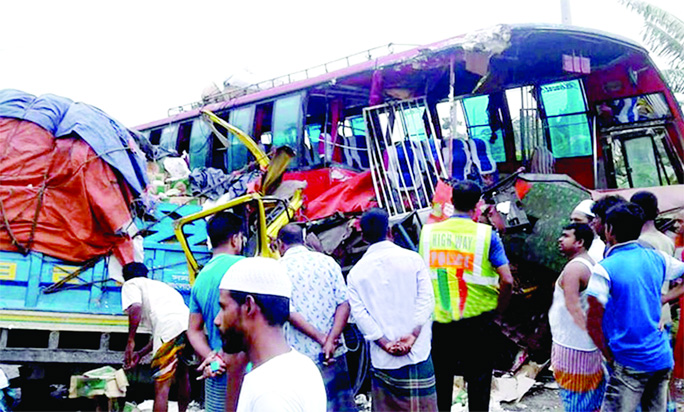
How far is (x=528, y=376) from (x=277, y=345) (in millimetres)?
5071

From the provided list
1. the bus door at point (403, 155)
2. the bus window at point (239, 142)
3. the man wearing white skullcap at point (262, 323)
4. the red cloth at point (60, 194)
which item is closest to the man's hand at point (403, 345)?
the man wearing white skullcap at point (262, 323)

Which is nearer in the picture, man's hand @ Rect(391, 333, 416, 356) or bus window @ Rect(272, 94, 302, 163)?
man's hand @ Rect(391, 333, 416, 356)

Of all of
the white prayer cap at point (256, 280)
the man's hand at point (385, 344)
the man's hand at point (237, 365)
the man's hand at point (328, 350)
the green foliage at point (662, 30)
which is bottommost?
the man's hand at point (328, 350)

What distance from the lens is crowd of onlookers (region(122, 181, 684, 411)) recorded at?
3.14 meters

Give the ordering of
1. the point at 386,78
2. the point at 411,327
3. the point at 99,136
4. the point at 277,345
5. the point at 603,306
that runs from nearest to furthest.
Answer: the point at 277,345 < the point at 603,306 < the point at 411,327 < the point at 99,136 < the point at 386,78

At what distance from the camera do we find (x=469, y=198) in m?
4.02

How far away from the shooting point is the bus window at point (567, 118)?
8062 millimetres

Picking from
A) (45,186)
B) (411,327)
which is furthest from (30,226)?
(411,327)

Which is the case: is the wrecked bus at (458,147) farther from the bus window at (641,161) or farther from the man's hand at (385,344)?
the man's hand at (385,344)

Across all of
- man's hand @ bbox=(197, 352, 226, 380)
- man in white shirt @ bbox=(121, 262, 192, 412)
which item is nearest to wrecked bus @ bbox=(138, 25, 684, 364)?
man in white shirt @ bbox=(121, 262, 192, 412)

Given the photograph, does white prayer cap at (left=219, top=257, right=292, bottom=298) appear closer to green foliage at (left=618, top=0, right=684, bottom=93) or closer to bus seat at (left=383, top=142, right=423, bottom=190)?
bus seat at (left=383, top=142, right=423, bottom=190)

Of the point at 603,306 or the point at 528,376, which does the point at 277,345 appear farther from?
the point at 528,376

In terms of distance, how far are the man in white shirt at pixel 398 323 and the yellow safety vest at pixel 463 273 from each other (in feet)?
1.00

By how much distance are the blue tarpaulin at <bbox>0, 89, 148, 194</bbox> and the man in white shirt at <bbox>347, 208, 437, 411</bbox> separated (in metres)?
3.32
